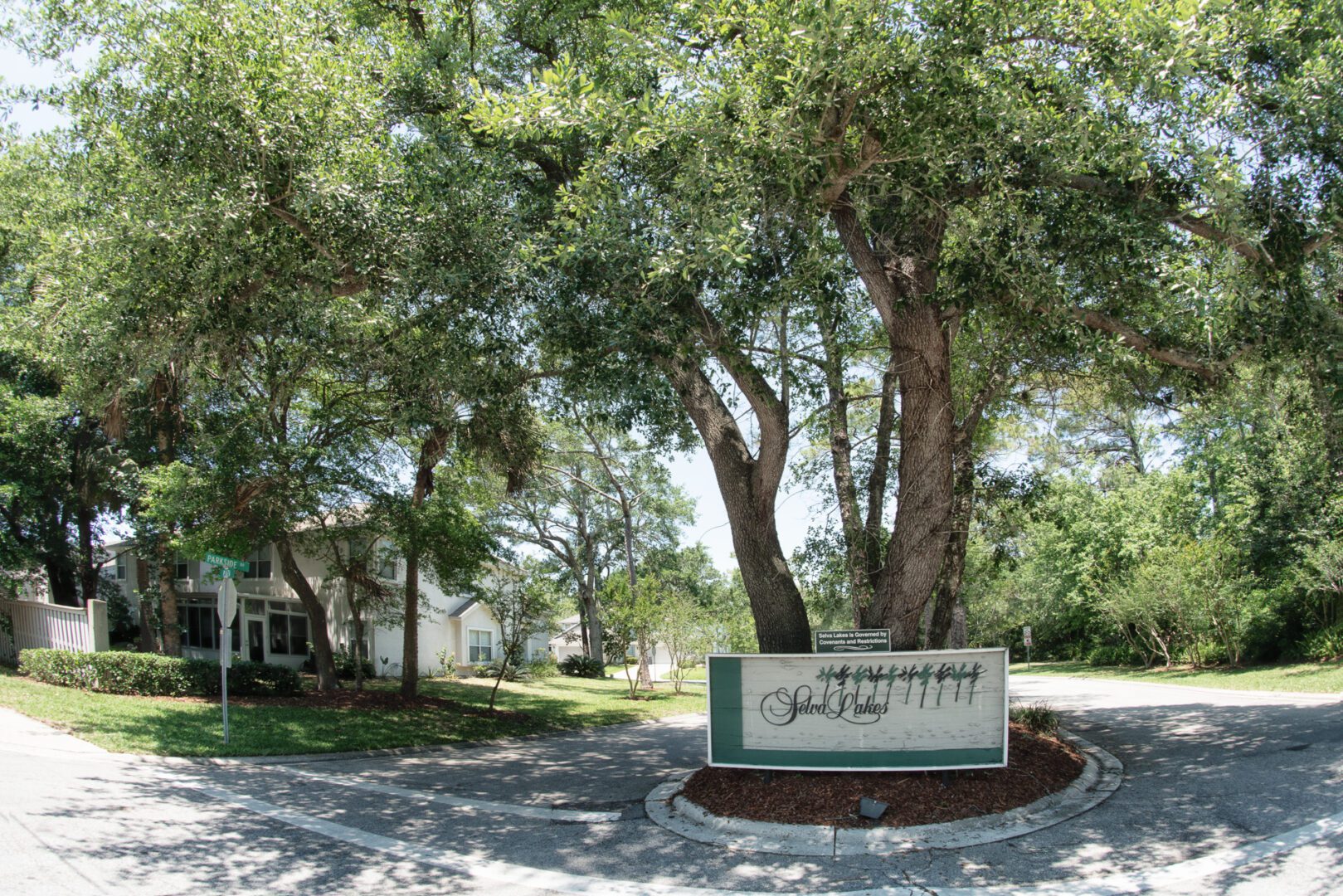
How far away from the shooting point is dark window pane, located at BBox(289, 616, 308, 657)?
27.6m

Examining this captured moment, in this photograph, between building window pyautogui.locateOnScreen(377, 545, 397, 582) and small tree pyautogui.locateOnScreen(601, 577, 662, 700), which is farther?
small tree pyautogui.locateOnScreen(601, 577, 662, 700)

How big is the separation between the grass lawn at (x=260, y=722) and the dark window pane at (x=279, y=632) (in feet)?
27.1

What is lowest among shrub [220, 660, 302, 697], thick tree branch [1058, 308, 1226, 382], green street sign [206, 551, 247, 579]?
shrub [220, 660, 302, 697]

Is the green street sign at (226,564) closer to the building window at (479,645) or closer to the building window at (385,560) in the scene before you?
the building window at (385,560)

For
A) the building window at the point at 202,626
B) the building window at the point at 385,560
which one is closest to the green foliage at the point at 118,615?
the building window at the point at 202,626

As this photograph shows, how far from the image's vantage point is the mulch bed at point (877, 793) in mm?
7289

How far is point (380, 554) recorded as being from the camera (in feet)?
71.6

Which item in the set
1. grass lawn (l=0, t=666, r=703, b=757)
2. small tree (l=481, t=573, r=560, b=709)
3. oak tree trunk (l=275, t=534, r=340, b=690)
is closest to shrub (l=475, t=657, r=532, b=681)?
grass lawn (l=0, t=666, r=703, b=757)

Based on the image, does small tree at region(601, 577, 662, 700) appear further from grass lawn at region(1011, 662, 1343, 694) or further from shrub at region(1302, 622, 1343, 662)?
shrub at region(1302, 622, 1343, 662)

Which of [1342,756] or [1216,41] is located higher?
[1216,41]

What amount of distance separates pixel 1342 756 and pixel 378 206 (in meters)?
11.4

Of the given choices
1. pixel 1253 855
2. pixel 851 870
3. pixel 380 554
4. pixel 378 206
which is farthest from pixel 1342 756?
pixel 380 554

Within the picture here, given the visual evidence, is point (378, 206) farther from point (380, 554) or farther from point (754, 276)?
point (380, 554)

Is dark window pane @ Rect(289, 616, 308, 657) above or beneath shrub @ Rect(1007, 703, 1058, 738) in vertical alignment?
beneath
